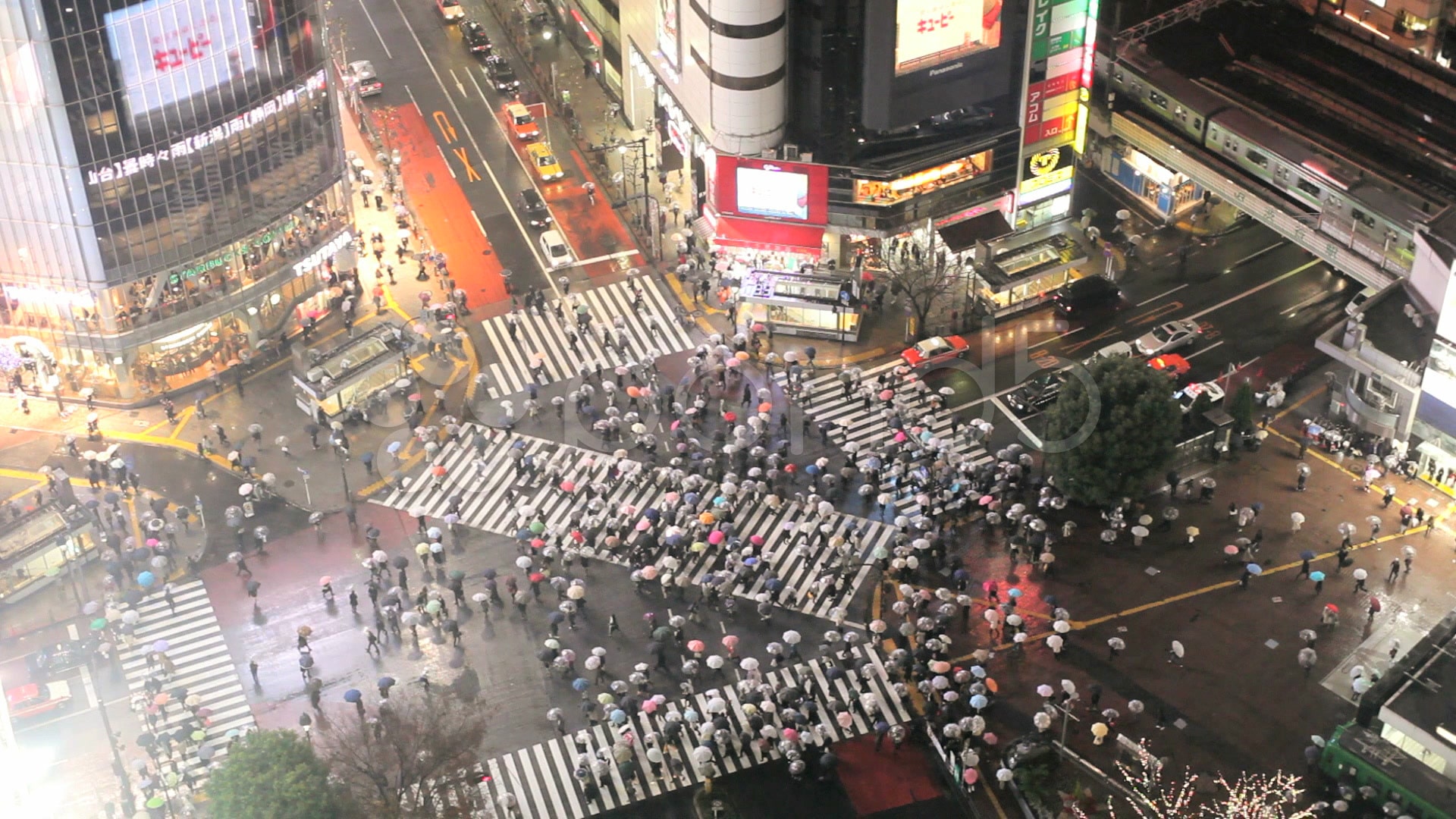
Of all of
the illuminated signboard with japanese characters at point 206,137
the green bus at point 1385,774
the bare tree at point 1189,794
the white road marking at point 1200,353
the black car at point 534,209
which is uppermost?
the illuminated signboard with japanese characters at point 206,137

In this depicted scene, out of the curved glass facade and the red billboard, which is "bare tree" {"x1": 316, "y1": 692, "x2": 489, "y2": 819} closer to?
the curved glass facade

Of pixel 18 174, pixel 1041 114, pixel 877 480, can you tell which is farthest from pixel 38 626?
pixel 1041 114

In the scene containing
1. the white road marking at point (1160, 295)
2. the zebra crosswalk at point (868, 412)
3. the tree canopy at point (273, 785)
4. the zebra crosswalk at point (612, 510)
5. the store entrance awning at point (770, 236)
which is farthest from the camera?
the white road marking at point (1160, 295)

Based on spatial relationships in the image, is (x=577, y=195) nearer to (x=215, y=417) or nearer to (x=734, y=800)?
(x=215, y=417)

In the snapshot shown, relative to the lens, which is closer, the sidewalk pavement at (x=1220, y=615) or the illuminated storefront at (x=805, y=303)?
the sidewalk pavement at (x=1220, y=615)

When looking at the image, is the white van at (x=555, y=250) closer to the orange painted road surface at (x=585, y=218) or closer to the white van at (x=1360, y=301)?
the orange painted road surface at (x=585, y=218)

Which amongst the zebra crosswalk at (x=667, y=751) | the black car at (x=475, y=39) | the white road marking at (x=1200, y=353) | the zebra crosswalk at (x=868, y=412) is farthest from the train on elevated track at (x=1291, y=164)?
the black car at (x=475, y=39)

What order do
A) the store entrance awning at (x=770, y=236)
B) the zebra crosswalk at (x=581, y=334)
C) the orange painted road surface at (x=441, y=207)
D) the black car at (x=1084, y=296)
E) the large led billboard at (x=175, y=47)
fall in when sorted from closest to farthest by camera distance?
the large led billboard at (x=175, y=47)
the zebra crosswalk at (x=581, y=334)
the black car at (x=1084, y=296)
the store entrance awning at (x=770, y=236)
the orange painted road surface at (x=441, y=207)

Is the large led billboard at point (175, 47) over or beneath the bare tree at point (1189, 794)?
over
